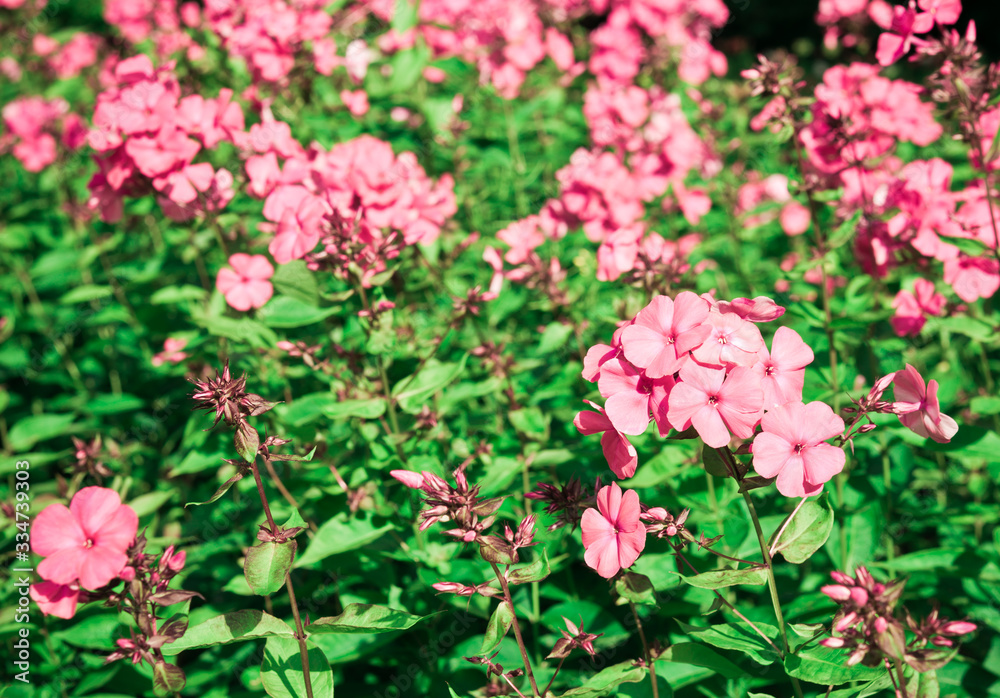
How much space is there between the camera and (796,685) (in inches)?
57.0

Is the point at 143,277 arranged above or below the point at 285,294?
below

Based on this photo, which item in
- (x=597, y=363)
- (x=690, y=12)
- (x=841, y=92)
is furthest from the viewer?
(x=690, y=12)

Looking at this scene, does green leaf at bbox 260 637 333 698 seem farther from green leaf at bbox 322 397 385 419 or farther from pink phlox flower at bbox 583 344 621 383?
pink phlox flower at bbox 583 344 621 383

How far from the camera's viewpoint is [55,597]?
142 centimetres

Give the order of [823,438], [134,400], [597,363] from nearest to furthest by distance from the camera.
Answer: [823,438], [597,363], [134,400]

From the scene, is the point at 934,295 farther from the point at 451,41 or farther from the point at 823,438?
the point at 451,41

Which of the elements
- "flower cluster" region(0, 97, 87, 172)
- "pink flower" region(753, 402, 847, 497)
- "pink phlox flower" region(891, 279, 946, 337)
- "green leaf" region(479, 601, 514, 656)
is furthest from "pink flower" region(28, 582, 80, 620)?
"flower cluster" region(0, 97, 87, 172)

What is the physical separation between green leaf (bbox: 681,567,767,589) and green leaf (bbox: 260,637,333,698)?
83 centimetres

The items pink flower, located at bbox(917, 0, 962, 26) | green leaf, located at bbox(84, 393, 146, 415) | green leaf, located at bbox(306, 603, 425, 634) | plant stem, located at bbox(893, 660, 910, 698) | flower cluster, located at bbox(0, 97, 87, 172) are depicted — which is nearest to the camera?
plant stem, located at bbox(893, 660, 910, 698)

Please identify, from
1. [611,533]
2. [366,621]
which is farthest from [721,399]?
[366,621]

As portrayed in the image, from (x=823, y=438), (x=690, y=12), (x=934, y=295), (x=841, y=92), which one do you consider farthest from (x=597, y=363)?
(x=690, y=12)

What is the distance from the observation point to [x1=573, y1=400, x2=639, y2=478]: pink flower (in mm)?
1332

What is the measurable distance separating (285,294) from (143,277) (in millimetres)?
1007

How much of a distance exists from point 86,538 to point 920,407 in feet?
5.60
